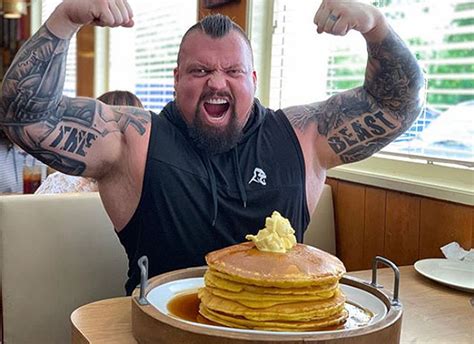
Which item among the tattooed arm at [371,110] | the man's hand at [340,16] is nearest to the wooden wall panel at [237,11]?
the tattooed arm at [371,110]

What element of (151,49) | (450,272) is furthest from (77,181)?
(151,49)

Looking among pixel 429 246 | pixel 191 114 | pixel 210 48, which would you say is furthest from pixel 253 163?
pixel 429 246

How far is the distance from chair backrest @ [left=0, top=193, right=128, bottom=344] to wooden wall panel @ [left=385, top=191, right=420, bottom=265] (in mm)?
851

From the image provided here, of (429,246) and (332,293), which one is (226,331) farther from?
(429,246)

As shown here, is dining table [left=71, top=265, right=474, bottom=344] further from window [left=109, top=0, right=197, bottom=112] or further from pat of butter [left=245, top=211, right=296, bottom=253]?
window [left=109, top=0, right=197, bottom=112]

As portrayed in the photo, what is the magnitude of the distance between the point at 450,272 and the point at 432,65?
0.72 metres

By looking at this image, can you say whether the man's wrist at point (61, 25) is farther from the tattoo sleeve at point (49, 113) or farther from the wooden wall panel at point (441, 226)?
the wooden wall panel at point (441, 226)

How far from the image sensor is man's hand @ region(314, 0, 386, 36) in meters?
1.23

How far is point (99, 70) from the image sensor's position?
4480 mm

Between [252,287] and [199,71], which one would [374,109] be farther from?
[252,287]

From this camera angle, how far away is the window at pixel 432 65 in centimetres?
174

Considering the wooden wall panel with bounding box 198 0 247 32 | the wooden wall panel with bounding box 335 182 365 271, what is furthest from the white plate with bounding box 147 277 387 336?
the wooden wall panel with bounding box 198 0 247 32

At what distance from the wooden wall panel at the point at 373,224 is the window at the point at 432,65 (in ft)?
0.56

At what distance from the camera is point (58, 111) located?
138cm
